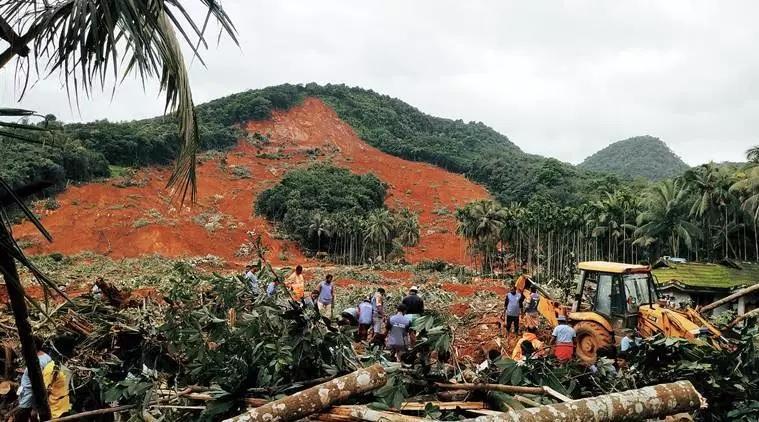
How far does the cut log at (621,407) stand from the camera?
11.2 ft

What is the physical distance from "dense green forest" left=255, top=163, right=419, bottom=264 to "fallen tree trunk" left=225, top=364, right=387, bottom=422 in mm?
51209

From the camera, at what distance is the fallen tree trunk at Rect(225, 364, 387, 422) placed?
11.4 ft

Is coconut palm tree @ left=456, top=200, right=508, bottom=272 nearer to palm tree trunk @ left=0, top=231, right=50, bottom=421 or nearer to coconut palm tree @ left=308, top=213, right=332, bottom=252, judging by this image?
coconut palm tree @ left=308, top=213, right=332, bottom=252

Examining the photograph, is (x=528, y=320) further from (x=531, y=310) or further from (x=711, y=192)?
(x=711, y=192)

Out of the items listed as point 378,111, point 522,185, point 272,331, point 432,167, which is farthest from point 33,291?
point 378,111

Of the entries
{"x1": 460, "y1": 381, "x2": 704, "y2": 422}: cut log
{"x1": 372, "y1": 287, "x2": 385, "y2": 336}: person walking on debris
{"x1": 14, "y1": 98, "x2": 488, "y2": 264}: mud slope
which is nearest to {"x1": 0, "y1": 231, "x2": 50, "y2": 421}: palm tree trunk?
{"x1": 460, "y1": 381, "x2": 704, "y2": 422}: cut log

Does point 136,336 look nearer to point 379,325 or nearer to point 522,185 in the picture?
point 379,325

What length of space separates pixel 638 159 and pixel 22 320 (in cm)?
18361

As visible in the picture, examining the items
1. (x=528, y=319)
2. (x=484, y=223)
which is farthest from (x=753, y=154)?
(x=528, y=319)

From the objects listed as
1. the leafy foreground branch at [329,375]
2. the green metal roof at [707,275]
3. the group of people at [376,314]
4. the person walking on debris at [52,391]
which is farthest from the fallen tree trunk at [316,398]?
the green metal roof at [707,275]

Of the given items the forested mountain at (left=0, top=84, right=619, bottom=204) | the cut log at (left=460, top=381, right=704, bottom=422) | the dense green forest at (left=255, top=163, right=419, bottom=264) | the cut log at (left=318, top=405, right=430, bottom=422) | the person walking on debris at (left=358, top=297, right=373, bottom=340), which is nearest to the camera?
the cut log at (left=460, top=381, right=704, bottom=422)

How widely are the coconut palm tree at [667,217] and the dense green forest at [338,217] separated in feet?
79.5

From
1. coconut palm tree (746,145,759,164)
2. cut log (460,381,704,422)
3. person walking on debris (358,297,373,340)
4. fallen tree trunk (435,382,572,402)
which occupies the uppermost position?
coconut palm tree (746,145,759,164)

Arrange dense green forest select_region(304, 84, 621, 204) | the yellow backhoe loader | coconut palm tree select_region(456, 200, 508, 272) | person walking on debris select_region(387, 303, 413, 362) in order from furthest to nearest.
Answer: dense green forest select_region(304, 84, 621, 204) < coconut palm tree select_region(456, 200, 508, 272) < the yellow backhoe loader < person walking on debris select_region(387, 303, 413, 362)
